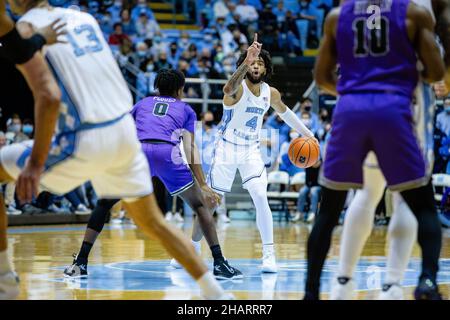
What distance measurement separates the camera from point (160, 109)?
29.4ft

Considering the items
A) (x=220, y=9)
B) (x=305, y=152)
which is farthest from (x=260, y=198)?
(x=220, y=9)

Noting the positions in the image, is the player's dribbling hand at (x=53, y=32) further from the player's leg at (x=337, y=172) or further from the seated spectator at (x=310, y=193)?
the seated spectator at (x=310, y=193)

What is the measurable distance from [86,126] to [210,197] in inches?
131

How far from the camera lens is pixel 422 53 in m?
5.45

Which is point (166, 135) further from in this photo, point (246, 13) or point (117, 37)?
point (246, 13)

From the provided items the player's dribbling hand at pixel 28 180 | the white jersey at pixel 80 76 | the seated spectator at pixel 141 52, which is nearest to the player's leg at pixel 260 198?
the white jersey at pixel 80 76

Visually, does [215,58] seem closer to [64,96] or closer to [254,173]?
[254,173]

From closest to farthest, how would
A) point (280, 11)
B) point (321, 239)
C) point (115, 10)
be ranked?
point (321, 239) → point (115, 10) → point (280, 11)

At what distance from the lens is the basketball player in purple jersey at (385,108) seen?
5379mm

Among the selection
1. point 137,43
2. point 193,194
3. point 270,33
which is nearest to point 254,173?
point 193,194

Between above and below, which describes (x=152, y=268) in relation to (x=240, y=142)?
below

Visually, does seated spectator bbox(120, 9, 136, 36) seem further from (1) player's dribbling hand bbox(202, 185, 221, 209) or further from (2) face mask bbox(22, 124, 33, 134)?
(1) player's dribbling hand bbox(202, 185, 221, 209)

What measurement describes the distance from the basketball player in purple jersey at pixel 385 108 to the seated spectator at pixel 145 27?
17205 millimetres

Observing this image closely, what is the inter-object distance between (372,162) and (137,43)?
1653cm
